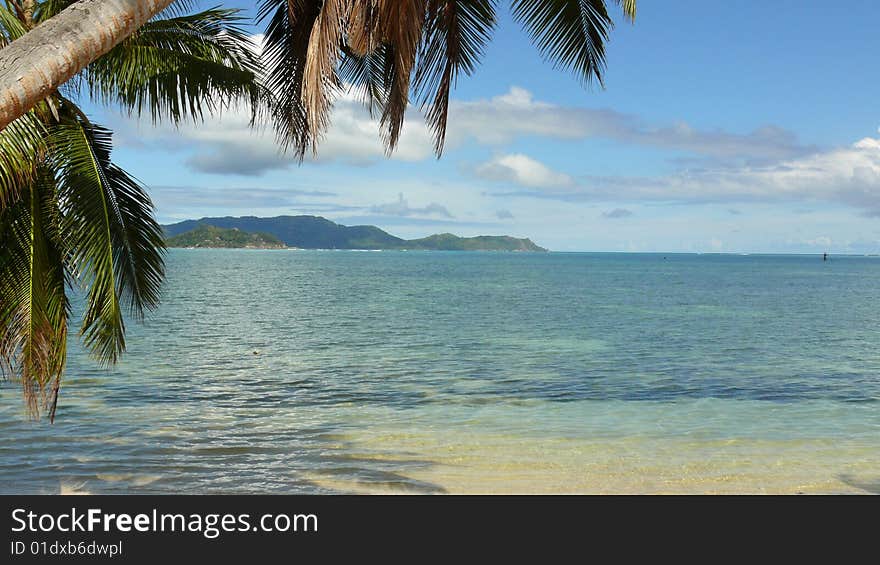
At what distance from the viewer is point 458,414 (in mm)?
15547

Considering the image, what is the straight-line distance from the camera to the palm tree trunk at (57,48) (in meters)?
→ 3.94

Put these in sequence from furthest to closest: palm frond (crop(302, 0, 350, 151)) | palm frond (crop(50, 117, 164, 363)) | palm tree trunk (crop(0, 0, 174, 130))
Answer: palm frond (crop(50, 117, 164, 363)) → palm frond (crop(302, 0, 350, 151)) → palm tree trunk (crop(0, 0, 174, 130))

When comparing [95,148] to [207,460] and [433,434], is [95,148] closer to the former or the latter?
[207,460]

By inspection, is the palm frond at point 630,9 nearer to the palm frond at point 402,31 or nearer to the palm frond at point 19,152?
the palm frond at point 402,31

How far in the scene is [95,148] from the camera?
7.31 metres

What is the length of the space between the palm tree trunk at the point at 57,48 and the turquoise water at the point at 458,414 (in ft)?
23.8

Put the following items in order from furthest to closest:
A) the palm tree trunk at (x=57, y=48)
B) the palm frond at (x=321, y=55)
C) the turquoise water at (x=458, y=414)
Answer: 1. the turquoise water at (x=458, y=414)
2. the palm frond at (x=321, y=55)
3. the palm tree trunk at (x=57, y=48)

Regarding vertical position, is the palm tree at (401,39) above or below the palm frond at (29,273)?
above

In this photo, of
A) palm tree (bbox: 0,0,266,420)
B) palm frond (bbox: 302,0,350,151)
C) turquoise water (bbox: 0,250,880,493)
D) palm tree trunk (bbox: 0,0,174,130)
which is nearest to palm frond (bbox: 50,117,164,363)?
palm tree (bbox: 0,0,266,420)

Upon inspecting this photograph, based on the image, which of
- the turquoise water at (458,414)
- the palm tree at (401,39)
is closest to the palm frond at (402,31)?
the palm tree at (401,39)

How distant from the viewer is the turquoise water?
1105cm

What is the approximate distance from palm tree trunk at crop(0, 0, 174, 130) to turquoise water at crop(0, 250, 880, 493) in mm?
7266

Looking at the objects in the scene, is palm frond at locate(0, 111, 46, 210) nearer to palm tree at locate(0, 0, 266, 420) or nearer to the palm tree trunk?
palm tree at locate(0, 0, 266, 420)
